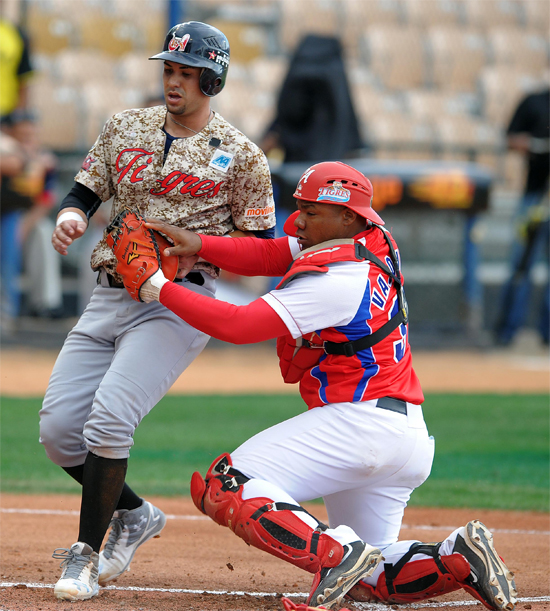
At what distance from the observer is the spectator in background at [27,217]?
33.7 feet

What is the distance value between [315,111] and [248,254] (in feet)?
25.5

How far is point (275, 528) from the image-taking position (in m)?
2.91

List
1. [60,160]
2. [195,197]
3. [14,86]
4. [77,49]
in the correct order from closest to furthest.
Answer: [195,197] < [14,86] < [60,160] < [77,49]

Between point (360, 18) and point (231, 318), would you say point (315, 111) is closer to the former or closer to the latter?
point (360, 18)

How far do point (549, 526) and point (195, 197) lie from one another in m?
2.82

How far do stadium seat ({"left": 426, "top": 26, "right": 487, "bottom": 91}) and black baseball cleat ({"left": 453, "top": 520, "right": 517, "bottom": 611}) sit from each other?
1437 cm

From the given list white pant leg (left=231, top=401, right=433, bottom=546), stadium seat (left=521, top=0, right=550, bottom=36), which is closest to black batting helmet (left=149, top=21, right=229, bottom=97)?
white pant leg (left=231, top=401, right=433, bottom=546)

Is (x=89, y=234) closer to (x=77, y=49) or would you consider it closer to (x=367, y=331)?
(x=77, y=49)

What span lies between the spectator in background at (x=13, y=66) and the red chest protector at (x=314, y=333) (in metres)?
7.76

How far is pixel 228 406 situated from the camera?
833cm

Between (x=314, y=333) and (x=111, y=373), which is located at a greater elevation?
(x=314, y=333)

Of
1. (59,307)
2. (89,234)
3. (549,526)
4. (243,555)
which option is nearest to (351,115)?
(89,234)

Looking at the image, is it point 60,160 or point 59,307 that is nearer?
point 59,307

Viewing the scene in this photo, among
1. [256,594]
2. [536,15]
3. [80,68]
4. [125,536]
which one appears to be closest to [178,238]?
[125,536]
